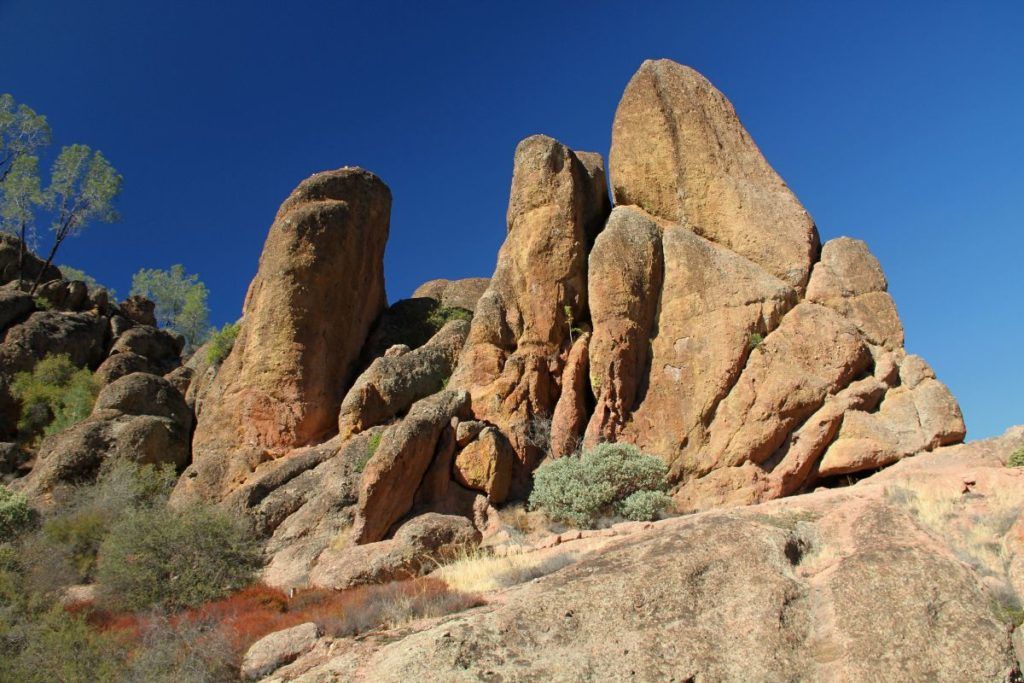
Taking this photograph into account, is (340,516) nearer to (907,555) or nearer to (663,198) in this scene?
(663,198)

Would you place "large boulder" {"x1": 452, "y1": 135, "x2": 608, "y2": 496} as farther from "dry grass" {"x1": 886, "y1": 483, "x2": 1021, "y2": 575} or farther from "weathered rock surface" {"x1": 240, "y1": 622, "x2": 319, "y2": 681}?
"weathered rock surface" {"x1": 240, "y1": 622, "x2": 319, "y2": 681}

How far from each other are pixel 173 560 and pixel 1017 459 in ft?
56.2

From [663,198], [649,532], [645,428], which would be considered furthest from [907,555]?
[663,198]

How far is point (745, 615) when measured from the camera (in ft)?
24.2

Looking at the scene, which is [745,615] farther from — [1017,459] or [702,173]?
[702,173]

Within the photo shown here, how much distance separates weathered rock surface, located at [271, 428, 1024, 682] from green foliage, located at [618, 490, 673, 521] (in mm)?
8321

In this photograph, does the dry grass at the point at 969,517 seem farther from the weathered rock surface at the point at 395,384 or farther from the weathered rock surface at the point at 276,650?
the weathered rock surface at the point at 395,384

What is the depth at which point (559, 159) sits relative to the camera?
2402 centimetres

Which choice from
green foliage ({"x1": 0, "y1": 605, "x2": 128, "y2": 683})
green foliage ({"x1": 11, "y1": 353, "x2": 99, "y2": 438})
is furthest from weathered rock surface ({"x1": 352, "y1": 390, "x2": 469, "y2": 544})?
green foliage ({"x1": 11, "y1": 353, "x2": 99, "y2": 438})

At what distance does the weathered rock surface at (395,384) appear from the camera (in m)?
23.0

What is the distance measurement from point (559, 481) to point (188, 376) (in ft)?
64.6

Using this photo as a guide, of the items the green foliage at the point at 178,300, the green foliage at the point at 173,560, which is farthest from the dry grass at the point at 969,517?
the green foliage at the point at 178,300

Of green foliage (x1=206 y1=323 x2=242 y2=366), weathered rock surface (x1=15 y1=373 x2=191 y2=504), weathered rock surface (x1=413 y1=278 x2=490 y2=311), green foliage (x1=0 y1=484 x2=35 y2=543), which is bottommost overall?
green foliage (x1=0 y1=484 x2=35 y2=543)

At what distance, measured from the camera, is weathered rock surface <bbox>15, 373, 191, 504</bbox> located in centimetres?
2321
